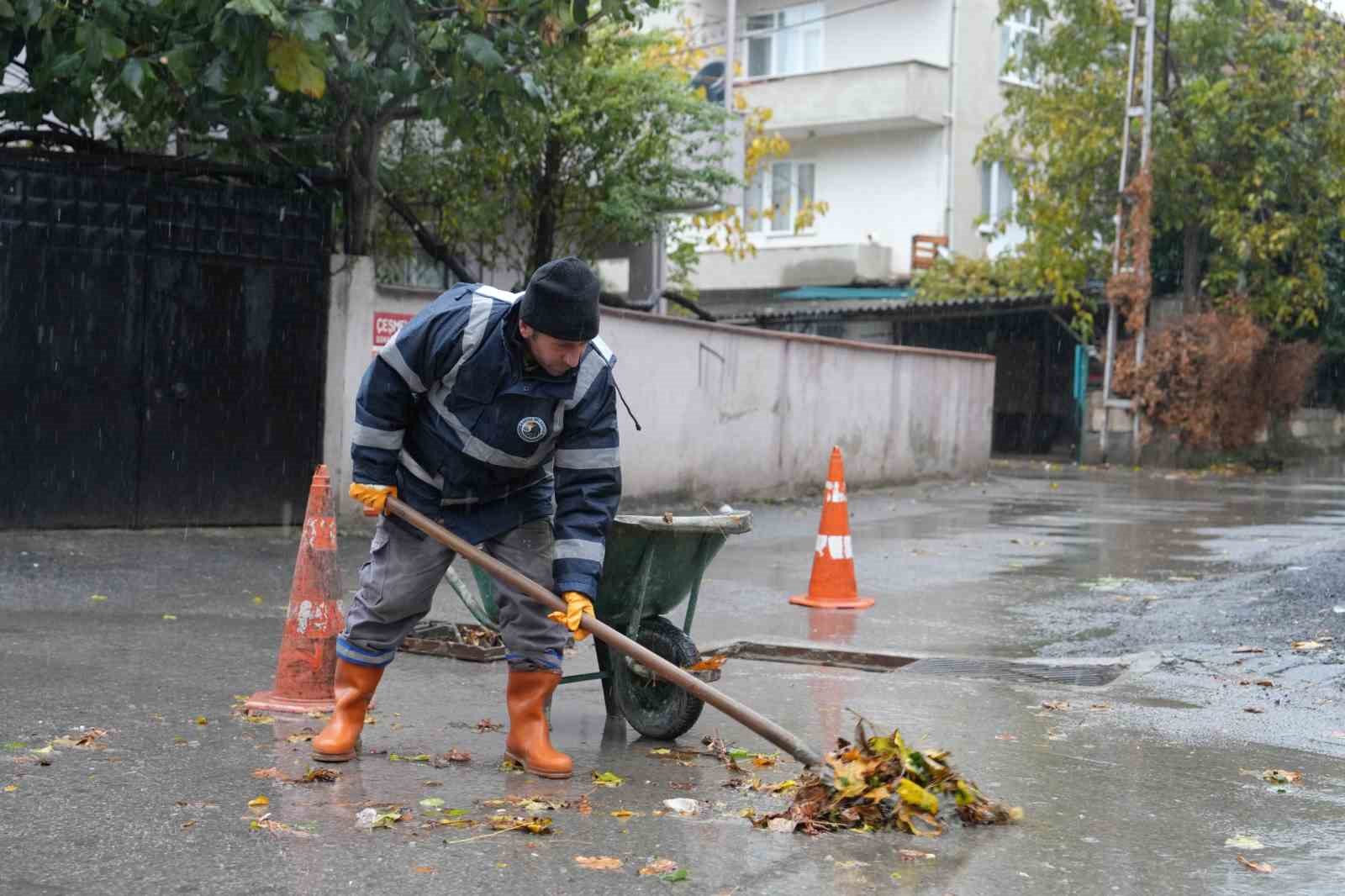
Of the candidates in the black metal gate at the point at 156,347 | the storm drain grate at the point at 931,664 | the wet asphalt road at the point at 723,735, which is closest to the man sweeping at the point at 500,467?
the wet asphalt road at the point at 723,735

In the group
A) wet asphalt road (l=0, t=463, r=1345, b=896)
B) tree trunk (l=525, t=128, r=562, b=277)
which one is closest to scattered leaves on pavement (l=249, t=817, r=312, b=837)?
wet asphalt road (l=0, t=463, r=1345, b=896)

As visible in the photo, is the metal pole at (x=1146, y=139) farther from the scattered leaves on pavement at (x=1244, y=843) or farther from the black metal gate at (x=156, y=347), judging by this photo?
the scattered leaves on pavement at (x=1244, y=843)

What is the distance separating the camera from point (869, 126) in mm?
30219

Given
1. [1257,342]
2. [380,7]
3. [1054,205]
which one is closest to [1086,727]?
[380,7]

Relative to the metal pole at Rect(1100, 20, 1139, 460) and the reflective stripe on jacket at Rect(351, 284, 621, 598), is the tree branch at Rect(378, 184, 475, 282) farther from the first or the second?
the metal pole at Rect(1100, 20, 1139, 460)

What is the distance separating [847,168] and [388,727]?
2694 centimetres

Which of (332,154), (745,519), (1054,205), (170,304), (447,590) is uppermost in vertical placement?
(1054,205)

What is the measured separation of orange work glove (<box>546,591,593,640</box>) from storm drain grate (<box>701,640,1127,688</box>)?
2.53 meters

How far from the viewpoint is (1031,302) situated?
25.8 meters

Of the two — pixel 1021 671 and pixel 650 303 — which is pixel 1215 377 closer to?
pixel 650 303

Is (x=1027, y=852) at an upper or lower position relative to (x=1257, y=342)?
lower

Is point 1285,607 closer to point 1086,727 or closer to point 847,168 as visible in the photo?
point 1086,727

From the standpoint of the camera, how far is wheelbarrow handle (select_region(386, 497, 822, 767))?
4746 mm

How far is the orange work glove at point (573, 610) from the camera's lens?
4.83 meters
